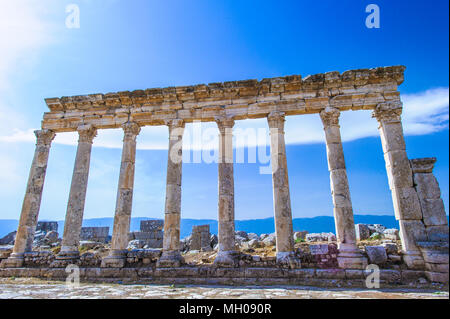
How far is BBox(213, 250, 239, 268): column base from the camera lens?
9547 millimetres

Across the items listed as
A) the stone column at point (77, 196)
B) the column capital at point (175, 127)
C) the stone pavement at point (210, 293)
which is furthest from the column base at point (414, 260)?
the stone column at point (77, 196)

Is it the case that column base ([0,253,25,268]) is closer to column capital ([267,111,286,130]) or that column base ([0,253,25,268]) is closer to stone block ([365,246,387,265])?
column capital ([267,111,286,130])

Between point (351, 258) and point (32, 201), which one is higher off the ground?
point (32, 201)

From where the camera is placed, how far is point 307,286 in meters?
7.86

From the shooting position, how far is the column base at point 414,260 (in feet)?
28.0

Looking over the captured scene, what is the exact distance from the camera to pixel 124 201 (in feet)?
37.0

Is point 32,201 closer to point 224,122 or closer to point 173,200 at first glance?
point 173,200

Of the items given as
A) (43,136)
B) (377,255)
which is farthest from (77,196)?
(377,255)

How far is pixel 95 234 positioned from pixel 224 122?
15673 mm

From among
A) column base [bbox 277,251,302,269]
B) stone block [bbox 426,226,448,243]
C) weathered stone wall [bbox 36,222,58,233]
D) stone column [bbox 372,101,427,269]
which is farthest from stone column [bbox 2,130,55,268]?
stone block [bbox 426,226,448,243]

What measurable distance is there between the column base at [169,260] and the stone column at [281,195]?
151 inches

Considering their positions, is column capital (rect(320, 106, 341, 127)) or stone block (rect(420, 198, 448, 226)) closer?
stone block (rect(420, 198, 448, 226))

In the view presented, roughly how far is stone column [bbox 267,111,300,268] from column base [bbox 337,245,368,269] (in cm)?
153

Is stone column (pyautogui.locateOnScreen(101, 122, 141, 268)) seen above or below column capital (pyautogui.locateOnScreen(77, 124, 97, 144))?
below
